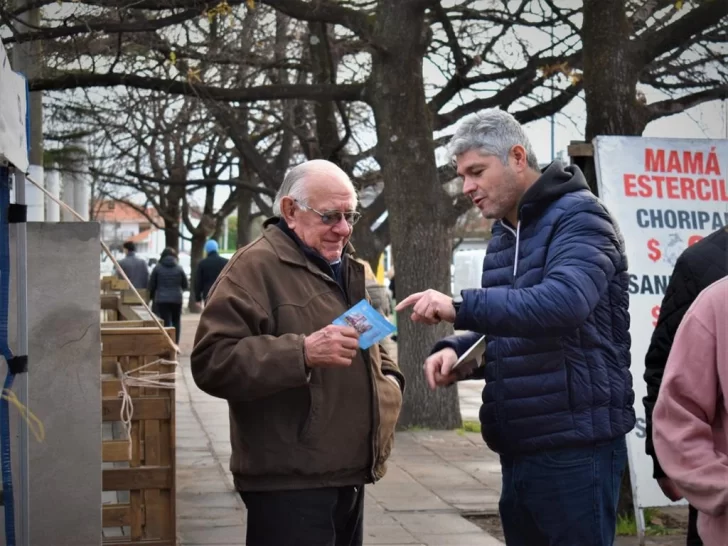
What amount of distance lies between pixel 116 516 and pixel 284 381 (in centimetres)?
336

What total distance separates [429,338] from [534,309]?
843 cm

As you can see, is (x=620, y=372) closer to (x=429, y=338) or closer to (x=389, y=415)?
(x=389, y=415)

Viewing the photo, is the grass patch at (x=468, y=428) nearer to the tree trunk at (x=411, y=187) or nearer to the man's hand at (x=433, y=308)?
the tree trunk at (x=411, y=187)

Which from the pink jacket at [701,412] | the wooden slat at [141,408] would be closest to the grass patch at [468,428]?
the wooden slat at [141,408]

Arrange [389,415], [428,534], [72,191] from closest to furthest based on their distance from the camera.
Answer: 1. [389,415]
2. [428,534]
3. [72,191]

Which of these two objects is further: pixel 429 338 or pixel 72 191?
pixel 72 191

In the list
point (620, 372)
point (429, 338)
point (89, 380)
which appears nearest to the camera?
point (620, 372)

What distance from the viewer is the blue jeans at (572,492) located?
3.69 meters

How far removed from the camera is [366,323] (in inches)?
147

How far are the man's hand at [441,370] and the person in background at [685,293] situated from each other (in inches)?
32.8

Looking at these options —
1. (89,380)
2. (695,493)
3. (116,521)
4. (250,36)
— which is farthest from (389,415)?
(250,36)

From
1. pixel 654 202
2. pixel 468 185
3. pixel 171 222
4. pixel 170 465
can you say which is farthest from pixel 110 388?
pixel 171 222

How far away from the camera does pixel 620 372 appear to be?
3779 millimetres

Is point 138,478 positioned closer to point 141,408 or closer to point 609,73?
point 141,408
